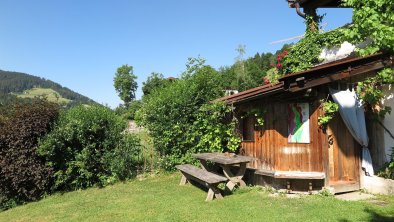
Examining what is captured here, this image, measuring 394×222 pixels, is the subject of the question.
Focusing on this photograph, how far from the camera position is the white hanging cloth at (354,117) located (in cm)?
792

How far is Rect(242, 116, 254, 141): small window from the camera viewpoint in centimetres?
1022

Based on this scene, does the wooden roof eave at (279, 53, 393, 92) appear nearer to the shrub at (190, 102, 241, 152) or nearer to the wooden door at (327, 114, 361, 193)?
the wooden door at (327, 114, 361, 193)

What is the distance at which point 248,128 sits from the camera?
1047 centimetres

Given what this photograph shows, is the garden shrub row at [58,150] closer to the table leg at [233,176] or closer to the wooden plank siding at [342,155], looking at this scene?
the table leg at [233,176]

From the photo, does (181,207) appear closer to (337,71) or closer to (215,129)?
(215,129)

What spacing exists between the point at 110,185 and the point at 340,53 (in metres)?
8.78

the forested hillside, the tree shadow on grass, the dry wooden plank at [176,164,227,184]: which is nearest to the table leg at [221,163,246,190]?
the dry wooden plank at [176,164,227,184]

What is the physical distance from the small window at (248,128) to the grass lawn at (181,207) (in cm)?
190

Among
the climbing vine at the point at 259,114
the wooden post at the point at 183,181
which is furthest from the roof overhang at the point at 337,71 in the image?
the wooden post at the point at 183,181

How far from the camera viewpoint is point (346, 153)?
8438mm

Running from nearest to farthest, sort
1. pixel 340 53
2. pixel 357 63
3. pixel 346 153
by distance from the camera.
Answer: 1. pixel 357 63
2. pixel 346 153
3. pixel 340 53

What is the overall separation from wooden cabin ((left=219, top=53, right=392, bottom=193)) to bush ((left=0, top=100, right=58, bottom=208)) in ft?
23.4

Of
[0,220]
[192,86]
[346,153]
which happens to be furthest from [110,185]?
[346,153]

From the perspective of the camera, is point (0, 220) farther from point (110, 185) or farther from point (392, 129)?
point (392, 129)
